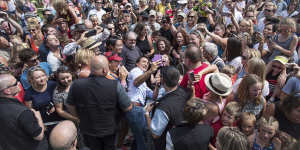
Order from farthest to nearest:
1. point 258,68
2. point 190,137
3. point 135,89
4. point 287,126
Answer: point 135,89 < point 258,68 < point 287,126 < point 190,137

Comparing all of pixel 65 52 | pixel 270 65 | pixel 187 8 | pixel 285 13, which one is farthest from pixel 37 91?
pixel 285 13

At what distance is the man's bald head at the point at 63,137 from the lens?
5.75 feet

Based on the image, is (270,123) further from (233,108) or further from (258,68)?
(258,68)

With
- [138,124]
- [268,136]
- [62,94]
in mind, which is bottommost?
[138,124]

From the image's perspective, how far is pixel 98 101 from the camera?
2430 mm

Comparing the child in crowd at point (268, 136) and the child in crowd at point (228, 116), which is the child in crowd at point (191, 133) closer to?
the child in crowd at point (228, 116)

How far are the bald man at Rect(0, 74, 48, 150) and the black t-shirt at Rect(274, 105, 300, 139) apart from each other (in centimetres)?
265

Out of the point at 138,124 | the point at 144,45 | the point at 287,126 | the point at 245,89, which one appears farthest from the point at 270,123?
the point at 144,45

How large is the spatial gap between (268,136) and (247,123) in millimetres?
307

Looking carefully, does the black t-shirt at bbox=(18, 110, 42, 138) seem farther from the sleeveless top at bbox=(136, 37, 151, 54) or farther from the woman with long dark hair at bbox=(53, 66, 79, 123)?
the sleeveless top at bbox=(136, 37, 151, 54)

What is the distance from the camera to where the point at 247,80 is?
8.48 ft

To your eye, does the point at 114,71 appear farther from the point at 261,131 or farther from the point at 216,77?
the point at 261,131

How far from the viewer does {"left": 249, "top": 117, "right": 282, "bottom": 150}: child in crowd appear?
Answer: 84.8 inches

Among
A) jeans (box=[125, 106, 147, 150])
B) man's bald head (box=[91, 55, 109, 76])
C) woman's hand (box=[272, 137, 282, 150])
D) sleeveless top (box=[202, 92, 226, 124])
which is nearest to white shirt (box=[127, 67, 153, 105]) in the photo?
jeans (box=[125, 106, 147, 150])
